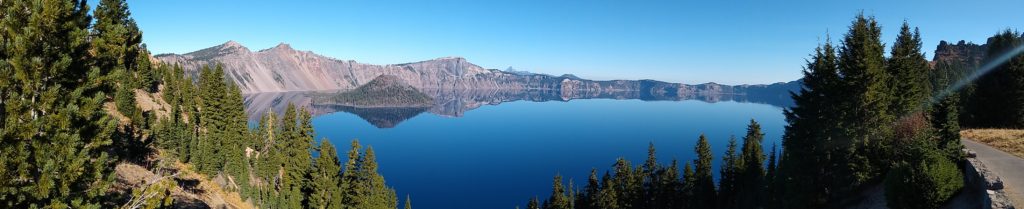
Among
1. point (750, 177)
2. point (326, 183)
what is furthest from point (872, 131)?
point (326, 183)

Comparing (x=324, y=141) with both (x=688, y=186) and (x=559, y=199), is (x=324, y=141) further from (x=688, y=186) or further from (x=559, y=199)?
(x=688, y=186)

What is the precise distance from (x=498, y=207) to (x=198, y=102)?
70.3 metres

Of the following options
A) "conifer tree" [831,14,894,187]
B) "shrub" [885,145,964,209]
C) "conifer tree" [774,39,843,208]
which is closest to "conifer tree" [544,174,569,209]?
"conifer tree" [774,39,843,208]

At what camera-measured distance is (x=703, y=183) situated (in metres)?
71.2

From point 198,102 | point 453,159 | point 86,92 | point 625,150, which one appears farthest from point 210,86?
point 625,150

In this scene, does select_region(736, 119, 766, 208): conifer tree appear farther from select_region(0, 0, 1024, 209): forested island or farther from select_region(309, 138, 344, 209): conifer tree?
select_region(309, 138, 344, 209): conifer tree

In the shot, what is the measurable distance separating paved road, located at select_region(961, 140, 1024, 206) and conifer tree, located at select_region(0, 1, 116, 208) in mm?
31779

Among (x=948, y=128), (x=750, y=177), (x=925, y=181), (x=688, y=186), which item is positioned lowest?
(x=688, y=186)

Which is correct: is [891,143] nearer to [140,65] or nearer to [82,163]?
[82,163]

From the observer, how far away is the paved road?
19666 millimetres

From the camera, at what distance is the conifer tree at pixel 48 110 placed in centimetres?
1196

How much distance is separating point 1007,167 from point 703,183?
155 ft

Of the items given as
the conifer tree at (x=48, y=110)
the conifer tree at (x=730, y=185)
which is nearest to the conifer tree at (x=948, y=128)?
the conifer tree at (x=48, y=110)

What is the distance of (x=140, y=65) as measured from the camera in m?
89.9
